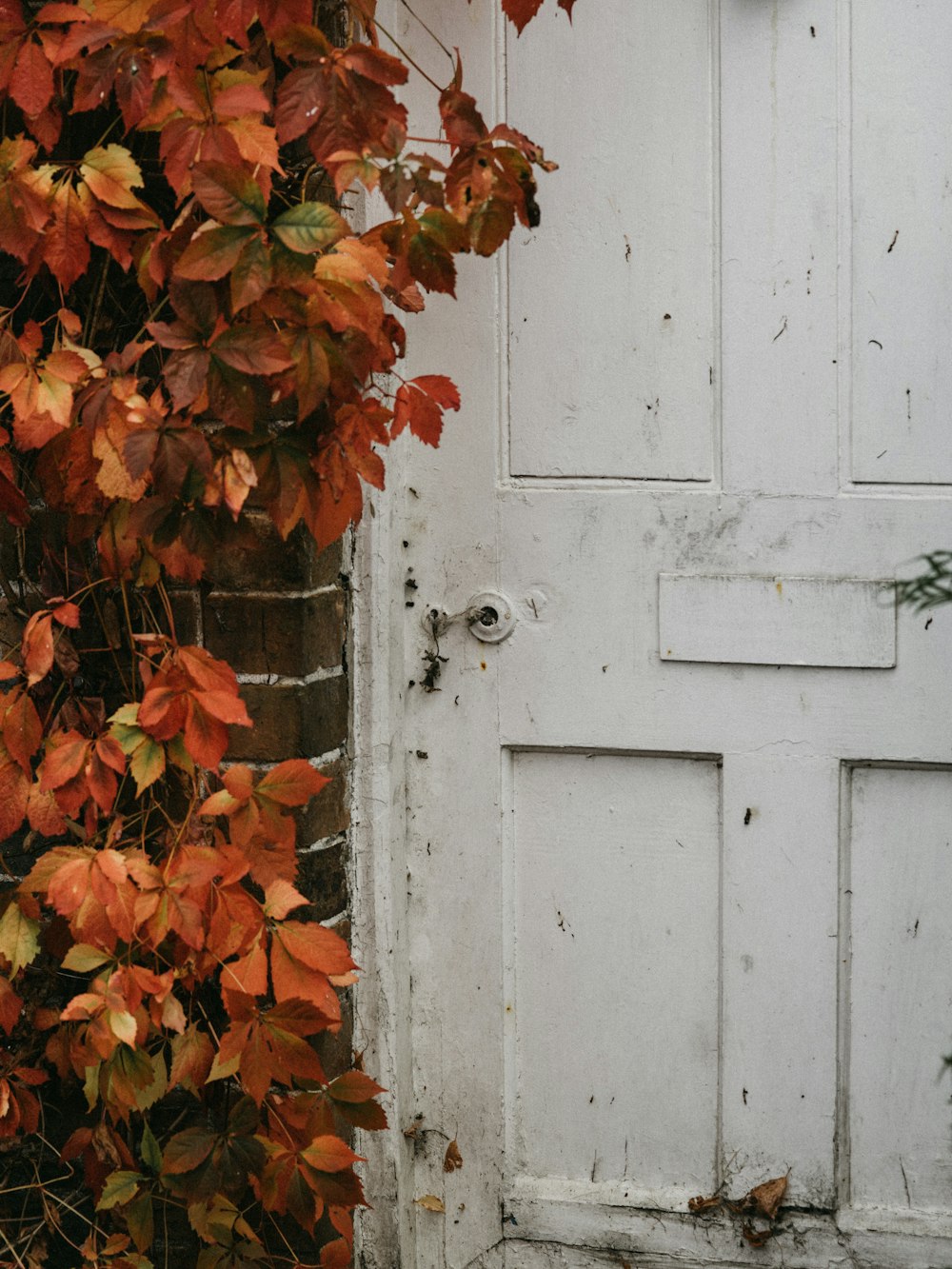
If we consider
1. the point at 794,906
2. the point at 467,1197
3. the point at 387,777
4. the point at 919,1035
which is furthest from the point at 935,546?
the point at 467,1197

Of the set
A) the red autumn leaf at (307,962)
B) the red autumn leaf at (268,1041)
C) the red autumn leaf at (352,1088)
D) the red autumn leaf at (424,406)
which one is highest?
the red autumn leaf at (424,406)

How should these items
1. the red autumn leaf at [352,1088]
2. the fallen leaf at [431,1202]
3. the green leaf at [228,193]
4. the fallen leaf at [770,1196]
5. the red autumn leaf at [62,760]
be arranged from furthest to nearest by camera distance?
1. the fallen leaf at [431,1202]
2. the fallen leaf at [770,1196]
3. the red autumn leaf at [352,1088]
4. the red autumn leaf at [62,760]
5. the green leaf at [228,193]

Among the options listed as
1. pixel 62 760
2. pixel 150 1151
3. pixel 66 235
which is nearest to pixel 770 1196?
pixel 150 1151

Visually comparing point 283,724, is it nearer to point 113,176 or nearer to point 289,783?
point 289,783

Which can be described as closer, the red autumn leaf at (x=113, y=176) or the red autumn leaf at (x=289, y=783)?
the red autumn leaf at (x=113, y=176)

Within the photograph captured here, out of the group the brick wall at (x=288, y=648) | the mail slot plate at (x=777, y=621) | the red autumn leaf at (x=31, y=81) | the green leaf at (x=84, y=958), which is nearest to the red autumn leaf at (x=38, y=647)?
the brick wall at (x=288, y=648)

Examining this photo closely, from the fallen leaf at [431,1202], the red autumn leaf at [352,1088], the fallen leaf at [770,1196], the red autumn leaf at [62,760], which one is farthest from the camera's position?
the fallen leaf at [431,1202]

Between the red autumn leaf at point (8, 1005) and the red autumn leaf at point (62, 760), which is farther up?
the red autumn leaf at point (62, 760)

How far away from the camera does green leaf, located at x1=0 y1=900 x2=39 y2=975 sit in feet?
5.16

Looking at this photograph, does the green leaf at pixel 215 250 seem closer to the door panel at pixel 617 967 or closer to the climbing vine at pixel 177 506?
the climbing vine at pixel 177 506

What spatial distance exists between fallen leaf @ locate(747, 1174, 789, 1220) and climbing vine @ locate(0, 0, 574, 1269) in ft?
1.93

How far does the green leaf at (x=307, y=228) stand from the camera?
130cm

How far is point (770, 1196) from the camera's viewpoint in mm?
1777

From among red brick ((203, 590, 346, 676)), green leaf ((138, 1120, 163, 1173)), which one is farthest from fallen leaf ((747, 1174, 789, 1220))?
red brick ((203, 590, 346, 676))
